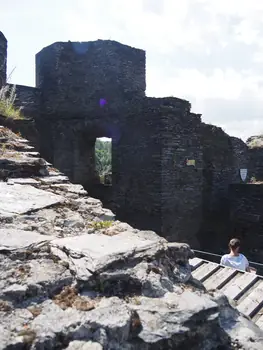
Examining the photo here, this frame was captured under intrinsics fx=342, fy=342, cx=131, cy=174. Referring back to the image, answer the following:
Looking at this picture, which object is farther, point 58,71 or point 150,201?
point 58,71

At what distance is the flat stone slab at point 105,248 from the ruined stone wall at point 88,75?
892 centimetres

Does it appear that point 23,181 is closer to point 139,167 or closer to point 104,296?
point 104,296

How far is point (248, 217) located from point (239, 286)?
7280 millimetres

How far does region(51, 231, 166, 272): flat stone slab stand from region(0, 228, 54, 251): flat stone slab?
10cm

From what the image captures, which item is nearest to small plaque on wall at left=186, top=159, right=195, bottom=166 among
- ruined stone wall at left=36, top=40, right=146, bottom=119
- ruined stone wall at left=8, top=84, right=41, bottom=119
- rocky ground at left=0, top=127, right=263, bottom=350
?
ruined stone wall at left=36, top=40, right=146, bottom=119

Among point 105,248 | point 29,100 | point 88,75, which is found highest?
point 88,75

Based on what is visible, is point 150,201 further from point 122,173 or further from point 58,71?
point 58,71

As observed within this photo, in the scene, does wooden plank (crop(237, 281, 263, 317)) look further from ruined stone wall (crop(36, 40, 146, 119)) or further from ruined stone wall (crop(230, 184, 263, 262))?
ruined stone wall (crop(36, 40, 146, 119))

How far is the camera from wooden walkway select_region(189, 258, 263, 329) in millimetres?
2645

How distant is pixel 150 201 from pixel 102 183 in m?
2.66

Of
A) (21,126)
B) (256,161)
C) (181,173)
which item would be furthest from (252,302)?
(256,161)

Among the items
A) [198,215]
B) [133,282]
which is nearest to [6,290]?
[133,282]

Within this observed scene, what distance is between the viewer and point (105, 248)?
5.70ft

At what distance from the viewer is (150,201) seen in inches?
375
